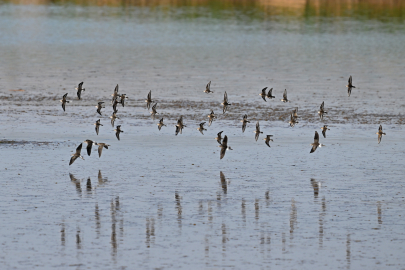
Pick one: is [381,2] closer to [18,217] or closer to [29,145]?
[29,145]

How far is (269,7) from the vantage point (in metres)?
140

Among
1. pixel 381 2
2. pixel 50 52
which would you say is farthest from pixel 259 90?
pixel 381 2

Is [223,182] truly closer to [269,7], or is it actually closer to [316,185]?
[316,185]

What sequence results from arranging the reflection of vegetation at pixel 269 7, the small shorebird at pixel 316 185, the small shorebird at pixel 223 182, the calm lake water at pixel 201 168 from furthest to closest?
the reflection of vegetation at pixel 269 7 < the small shorebird at pixel 223 182 < the small shorebird at pixel 316 185 < the calm lake water at pixel 201 168

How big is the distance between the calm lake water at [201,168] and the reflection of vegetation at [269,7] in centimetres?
5749

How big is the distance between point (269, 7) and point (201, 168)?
374 feet

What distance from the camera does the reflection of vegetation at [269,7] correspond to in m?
127

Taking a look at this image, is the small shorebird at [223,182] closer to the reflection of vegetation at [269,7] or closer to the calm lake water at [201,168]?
the calm lake water at [201,168]

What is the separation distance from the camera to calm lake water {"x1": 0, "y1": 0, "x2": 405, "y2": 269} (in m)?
19.7

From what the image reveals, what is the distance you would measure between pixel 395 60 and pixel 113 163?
45.0m

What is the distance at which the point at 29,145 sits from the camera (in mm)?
32438

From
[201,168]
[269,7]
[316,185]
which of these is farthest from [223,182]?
[269,7]

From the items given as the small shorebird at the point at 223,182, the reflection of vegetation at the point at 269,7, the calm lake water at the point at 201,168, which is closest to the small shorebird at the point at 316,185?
the calm lake water at the point at 201,168

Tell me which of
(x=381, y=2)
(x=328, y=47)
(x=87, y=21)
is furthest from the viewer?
(x=381, y=2)
